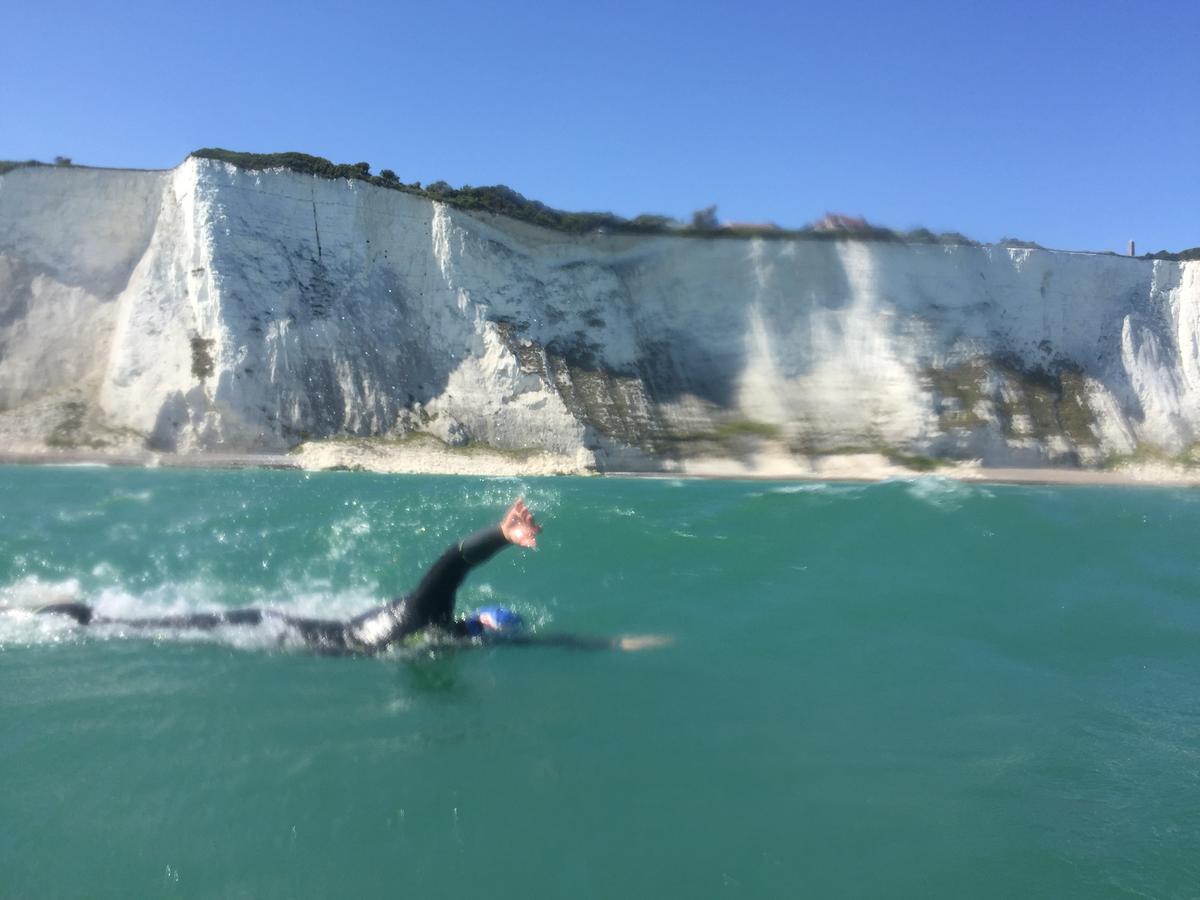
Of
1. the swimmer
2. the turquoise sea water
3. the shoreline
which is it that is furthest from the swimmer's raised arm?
the shoreline

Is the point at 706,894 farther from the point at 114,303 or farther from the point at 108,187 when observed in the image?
the point at 108,187

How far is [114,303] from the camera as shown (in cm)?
3259

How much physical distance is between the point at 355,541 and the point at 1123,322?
39868 mm

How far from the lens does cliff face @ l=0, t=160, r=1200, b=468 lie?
31.2m

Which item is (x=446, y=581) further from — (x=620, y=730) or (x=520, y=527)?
(x=620, y=730)

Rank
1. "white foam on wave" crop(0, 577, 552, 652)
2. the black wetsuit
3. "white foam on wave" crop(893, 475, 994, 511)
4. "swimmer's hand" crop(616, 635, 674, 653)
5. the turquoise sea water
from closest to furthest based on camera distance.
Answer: the turquoise sea water → the black wetsuit → "white foam on wave" crop(0, 577, 552, 652) → "swimmer's hand" crop(616, 635, 674, 653) → "white foam on wave" crop(893, 475, 994, 511)

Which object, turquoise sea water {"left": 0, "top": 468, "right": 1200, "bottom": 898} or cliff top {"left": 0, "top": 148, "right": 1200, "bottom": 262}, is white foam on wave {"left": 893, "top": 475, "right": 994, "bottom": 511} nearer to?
Result: turquoise sea water {"left": 0, "top": 468, "right": 1200, "bottom": 898}

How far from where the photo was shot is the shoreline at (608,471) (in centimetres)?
2792

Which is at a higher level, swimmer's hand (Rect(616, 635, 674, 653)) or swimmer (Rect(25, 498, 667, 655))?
swimmer (Rect(25, 498, 667, 655))

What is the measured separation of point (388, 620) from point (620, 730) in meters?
2.74

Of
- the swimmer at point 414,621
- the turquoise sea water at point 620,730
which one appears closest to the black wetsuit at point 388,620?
the swimmer at point 414,621

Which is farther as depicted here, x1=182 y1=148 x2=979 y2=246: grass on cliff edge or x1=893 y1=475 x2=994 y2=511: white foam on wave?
x1=182 y1=148 x2=979 y2=246: grass on cliff edge

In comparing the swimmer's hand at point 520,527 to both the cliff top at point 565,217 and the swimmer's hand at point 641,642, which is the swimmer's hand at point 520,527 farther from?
the cliff top at point 565,217

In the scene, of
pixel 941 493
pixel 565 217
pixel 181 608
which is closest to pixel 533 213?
pixel 565 217
